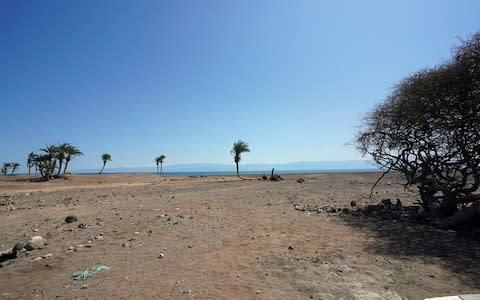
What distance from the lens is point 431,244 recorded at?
330 inches

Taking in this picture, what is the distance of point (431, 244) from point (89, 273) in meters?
8.83

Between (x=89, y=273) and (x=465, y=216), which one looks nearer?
(x=89, y=273)

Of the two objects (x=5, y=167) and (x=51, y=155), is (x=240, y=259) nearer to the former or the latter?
(x=51, y=155)

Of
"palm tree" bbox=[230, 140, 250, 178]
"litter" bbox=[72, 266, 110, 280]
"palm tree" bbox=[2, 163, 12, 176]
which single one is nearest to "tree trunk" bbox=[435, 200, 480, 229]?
"litter" bbox=[72, 266, 110, 280]

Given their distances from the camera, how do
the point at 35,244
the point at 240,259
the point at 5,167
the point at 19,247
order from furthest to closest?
the point at 5,167, the point at 35,244, the point at 19,247, the point at 240,259

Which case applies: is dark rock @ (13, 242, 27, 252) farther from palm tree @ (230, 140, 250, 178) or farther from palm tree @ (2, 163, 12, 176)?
palm tree @ (2, 163, 12, 176)

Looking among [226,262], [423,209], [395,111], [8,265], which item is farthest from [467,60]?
[8,265]

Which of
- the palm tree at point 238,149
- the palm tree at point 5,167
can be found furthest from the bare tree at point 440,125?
the palm tree at point 5,167

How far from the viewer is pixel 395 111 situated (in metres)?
13.3

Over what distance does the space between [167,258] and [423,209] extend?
10.8m

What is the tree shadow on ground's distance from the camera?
269 inches

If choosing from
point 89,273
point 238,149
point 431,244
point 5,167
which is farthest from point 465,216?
point 5,167

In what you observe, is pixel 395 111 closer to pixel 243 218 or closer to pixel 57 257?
pixel 243 218

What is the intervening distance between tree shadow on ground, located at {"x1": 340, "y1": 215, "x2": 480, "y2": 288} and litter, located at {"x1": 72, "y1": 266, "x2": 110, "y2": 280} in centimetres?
650
